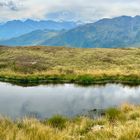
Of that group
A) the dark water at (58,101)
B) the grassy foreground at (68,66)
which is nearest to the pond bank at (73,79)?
the grassy foreground at (68,66)

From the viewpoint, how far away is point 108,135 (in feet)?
39.6

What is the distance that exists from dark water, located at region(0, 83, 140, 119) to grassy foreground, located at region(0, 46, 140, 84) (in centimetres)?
1039

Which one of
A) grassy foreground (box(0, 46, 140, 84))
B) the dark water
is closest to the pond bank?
grassy foreground (box(0, 46, 140, 84))

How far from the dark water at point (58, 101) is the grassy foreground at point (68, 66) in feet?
34.1

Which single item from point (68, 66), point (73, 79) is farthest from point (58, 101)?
point (68, 66)

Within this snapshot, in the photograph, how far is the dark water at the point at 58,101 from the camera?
2492cm

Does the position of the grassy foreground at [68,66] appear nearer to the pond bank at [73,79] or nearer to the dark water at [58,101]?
the pond bank at [73,79]

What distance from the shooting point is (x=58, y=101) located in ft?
98.9

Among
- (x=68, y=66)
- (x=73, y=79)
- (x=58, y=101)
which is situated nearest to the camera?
(x=58, y=101)

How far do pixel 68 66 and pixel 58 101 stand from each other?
33.2 metres

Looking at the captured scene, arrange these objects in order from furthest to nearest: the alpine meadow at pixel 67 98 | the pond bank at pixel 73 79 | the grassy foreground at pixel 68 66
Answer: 1. the grassy foreground at pixel 68 66
2. the pond bank at pixel 73 79
3. the alpine meadow at pixel 67 98

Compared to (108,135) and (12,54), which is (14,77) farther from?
(108,135)

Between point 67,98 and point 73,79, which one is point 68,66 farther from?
point 67,98

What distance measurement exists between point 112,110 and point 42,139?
9607 millimetres
